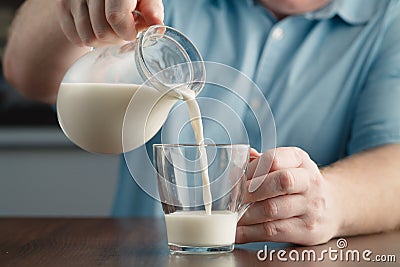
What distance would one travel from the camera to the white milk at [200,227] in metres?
0.82

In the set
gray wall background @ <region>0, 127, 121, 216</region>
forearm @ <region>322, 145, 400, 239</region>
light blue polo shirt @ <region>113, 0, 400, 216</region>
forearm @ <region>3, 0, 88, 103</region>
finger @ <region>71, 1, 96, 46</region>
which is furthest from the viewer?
gray wall background @ <region>0, 127, 121, 216</region>

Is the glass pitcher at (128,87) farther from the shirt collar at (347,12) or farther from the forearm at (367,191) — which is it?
the shirt collar at (347,12)

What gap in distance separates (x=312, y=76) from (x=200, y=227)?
2.35 feet

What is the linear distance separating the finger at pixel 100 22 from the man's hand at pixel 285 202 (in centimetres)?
23

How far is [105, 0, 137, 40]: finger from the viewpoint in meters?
0.87

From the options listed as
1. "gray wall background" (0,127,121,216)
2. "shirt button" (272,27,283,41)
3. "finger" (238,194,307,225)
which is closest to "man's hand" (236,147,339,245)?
"finger" (238,194,307,225)

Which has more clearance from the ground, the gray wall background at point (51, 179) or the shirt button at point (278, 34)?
the shirt button at point (278, 34)

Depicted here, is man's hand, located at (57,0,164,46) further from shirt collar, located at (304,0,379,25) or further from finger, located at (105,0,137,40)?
shirt collar, located at (304,0,379,25)

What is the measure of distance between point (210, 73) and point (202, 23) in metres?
0.69

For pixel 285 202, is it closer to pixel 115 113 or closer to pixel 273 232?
pixel 273 232

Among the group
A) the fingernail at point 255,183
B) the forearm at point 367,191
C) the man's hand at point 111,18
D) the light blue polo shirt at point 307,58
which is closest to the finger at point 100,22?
the man's hand at point 111,18

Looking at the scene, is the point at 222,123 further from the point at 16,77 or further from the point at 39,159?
the point at 39,159

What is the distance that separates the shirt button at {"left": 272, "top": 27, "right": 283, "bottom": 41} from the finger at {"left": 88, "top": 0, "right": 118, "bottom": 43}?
0.61m

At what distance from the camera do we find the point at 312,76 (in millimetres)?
1471
